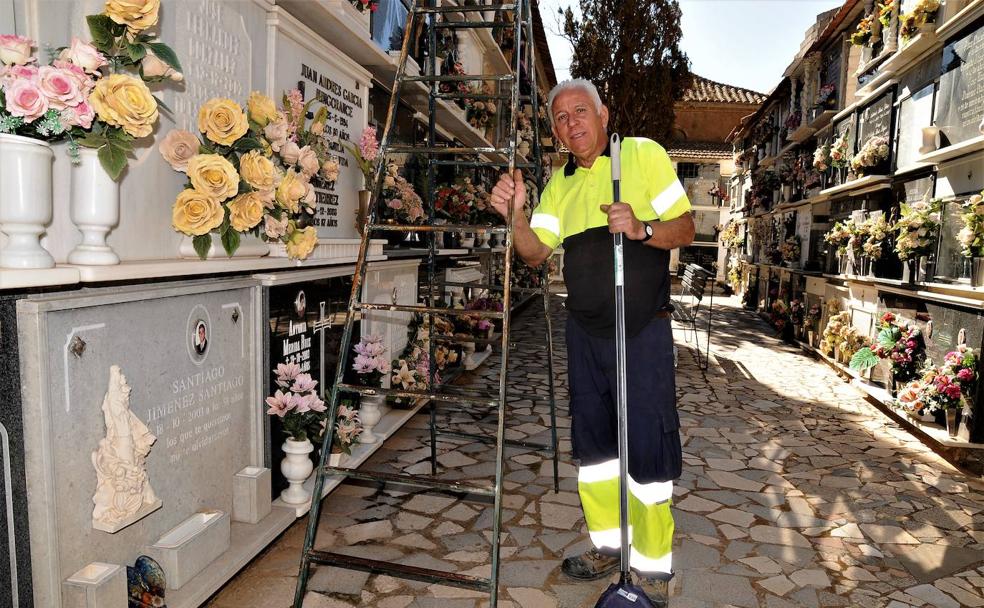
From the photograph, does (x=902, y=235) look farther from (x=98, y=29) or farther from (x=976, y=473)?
(x=98, y=29)

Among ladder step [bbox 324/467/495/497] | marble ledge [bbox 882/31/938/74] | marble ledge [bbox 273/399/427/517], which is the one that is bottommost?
marble ledge [bbox 273/399/427/517]

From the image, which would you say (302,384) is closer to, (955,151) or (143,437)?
(143,437)

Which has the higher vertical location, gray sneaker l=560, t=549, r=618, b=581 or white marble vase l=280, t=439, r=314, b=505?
white marble vase l=280, t=439, r=314, b=505

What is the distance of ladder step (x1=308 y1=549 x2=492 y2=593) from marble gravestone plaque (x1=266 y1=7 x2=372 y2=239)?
298 cm

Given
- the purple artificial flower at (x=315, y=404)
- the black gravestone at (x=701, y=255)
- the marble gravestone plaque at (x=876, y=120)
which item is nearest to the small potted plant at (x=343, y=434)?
the purple artificial flower at (x=315, y=404)

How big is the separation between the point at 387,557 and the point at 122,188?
272 centimetres

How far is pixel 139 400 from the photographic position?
10.5ft

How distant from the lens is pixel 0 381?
99.0 inches

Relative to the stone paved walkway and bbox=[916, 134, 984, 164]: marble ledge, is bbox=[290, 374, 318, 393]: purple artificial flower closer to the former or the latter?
the stone paved walkway

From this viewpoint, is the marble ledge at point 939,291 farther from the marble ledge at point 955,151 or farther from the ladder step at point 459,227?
the ladder step at point 459,227

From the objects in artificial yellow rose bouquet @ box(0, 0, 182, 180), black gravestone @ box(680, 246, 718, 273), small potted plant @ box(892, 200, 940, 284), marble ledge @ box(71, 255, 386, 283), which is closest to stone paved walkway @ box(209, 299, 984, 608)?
marble ledge @ box(71, 255, 386, 283)

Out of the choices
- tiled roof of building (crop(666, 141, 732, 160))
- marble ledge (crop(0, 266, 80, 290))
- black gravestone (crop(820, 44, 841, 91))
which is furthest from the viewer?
tiled roof of building (crop(666, 141, 732, 160))

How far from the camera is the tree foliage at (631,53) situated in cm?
1897

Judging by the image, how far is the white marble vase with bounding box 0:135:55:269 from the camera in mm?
2354
